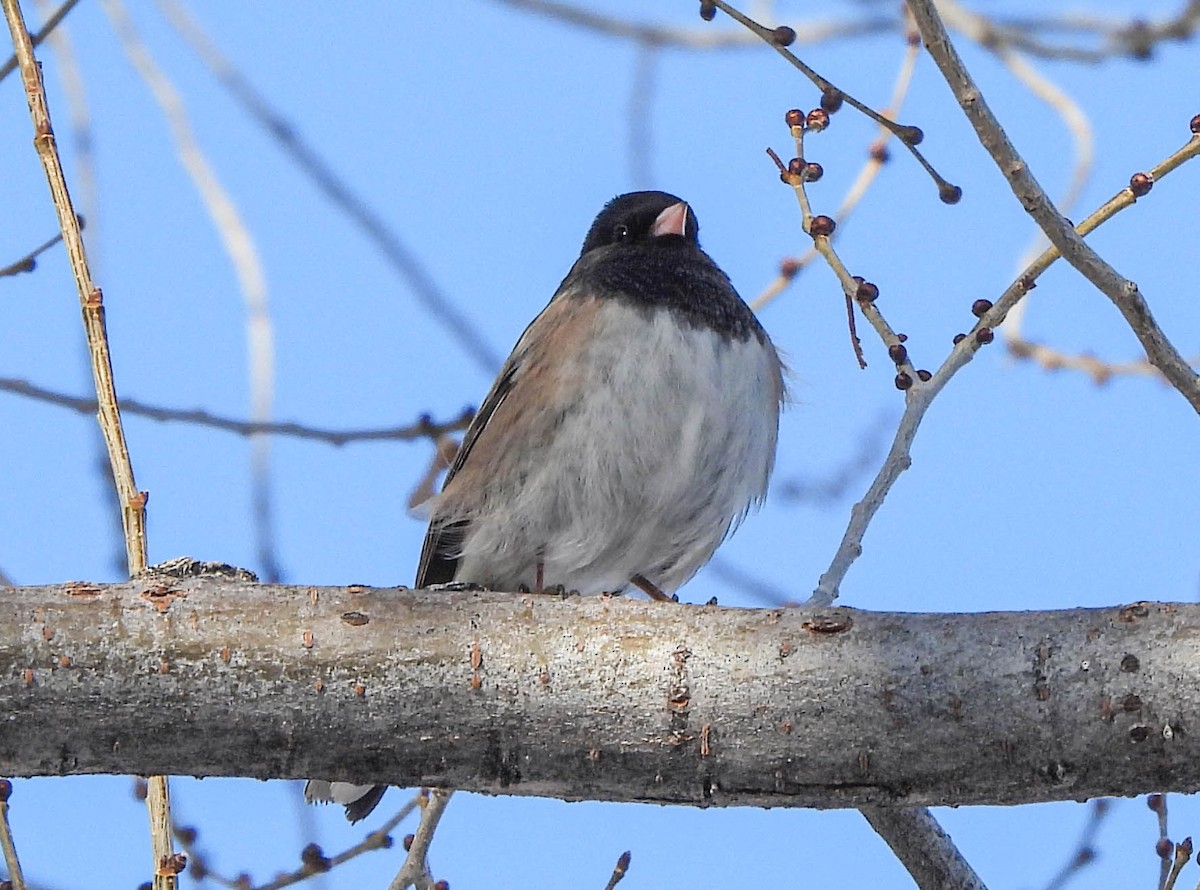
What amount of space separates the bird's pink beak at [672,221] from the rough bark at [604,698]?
1528 millimetres

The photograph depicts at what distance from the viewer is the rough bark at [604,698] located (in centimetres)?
136

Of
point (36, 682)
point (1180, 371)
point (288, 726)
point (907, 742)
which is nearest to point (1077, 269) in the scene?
point (1180, 371)

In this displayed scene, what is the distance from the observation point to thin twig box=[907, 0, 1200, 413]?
143 cm

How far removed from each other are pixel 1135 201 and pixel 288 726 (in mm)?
1132

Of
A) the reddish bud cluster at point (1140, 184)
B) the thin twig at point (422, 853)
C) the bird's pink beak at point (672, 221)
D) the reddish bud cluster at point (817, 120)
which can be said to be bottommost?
the thin twig at point (422, 853)

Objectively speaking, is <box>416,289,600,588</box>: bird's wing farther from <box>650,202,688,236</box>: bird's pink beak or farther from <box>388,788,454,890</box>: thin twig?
<box>388,788,454,890</box>: thin twig

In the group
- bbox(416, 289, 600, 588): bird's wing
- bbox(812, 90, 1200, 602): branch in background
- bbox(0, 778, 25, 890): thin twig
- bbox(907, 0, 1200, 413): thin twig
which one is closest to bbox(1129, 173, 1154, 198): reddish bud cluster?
bbox(812, 90, 1200, 602): branch in background

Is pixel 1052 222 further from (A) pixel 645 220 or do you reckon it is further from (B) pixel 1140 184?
(A) pixel 645 220

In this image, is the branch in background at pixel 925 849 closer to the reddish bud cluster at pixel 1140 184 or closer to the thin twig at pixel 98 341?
the reddish bud cluster at pixel 1140 184

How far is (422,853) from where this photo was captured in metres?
1.90

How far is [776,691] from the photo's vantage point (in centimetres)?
141

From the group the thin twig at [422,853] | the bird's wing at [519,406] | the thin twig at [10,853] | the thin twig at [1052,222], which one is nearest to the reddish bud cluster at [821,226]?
the thin twig at [1052,222]

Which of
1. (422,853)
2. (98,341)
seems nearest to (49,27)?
(98,341)

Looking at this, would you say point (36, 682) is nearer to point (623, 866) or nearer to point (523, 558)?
point (623, 866)
